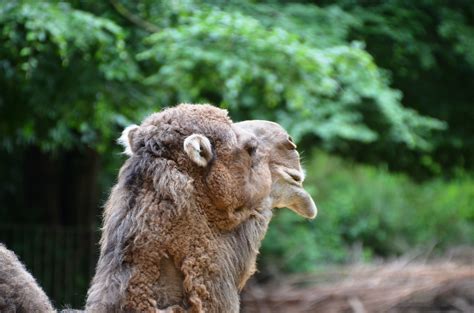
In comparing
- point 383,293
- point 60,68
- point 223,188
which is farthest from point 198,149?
point 383,293

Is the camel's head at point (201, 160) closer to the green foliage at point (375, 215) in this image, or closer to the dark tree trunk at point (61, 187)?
the dark tree trunk at point (61, 187)

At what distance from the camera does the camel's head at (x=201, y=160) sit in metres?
3.58

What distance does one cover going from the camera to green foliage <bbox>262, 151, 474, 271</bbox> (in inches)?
719

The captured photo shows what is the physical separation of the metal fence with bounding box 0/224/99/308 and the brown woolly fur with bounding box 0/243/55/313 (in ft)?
29.8

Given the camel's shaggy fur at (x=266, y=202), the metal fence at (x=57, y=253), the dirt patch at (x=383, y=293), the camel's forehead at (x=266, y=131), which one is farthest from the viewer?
the metal fence at (x=57, y=253)

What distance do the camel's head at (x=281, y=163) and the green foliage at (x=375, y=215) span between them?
1243 cm

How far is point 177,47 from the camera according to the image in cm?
834

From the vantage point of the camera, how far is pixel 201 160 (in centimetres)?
360

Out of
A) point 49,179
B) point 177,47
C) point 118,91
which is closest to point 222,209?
point 177,47

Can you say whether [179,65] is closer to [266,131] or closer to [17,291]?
[266,131]

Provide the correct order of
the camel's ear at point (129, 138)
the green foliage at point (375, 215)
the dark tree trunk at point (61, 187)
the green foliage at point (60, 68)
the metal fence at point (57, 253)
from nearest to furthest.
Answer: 1. the camel's ear at point (129, 138)
2. the green foliage at point (60, 68)
3. the metal fence at point (57, 253)
4. the dark tree trunk at point (61, 187)
5. the green foliage at point (375, 215)

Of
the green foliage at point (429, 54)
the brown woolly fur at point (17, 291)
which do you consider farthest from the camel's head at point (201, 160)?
the green foliage at point (429, 54)

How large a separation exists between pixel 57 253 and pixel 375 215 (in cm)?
937

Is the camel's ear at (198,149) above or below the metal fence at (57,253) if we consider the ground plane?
above
